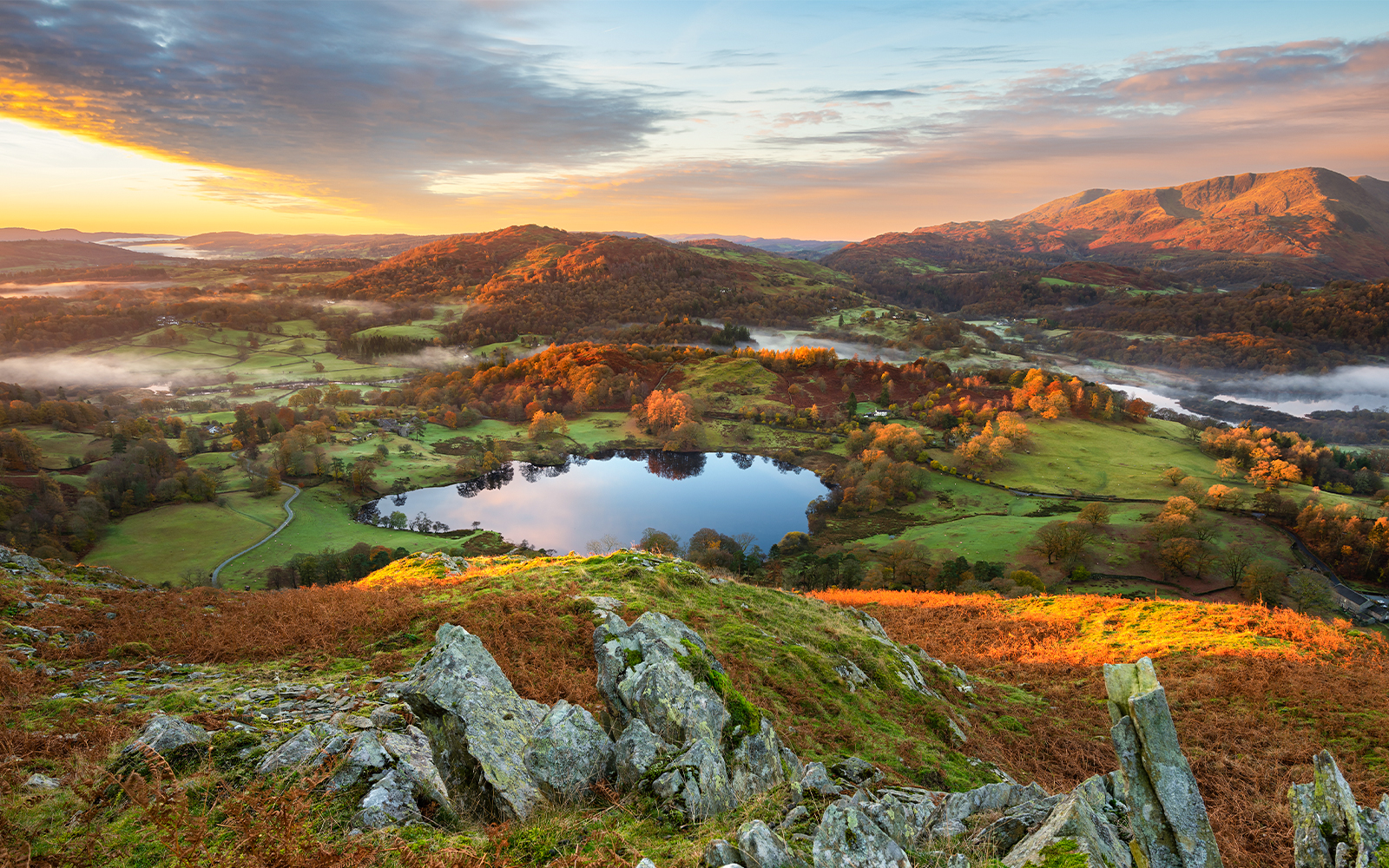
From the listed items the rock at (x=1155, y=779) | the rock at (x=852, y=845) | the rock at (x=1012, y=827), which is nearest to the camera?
the rock at (x=852, y=845)

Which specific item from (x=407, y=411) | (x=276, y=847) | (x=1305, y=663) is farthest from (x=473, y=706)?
(x=407, y=411)

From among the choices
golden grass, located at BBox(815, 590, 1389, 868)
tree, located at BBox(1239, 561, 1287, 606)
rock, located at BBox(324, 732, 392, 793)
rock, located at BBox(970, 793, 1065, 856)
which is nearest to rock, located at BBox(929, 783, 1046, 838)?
rock, located at BBox(970, 793, 1065, 856)

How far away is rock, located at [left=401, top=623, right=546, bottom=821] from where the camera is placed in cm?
639

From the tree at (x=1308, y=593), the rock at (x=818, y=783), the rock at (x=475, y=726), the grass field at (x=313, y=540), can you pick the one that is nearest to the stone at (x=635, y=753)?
the rock at (x=475, y=726)

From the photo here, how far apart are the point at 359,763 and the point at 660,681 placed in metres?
3.75

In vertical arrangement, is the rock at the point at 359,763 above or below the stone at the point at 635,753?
above

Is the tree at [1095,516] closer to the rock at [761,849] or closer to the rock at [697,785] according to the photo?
the rock at [697,785]

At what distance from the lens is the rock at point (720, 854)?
5.10 m

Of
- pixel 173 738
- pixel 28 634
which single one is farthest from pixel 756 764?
pixel 28 634

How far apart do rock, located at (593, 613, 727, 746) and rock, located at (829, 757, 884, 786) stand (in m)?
2.43

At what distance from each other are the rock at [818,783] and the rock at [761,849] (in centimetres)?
213

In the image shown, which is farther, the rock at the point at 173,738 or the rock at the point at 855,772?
the rock at the point at 855,772

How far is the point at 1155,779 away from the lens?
557cm

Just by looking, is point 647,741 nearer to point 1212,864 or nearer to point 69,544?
point 1212,864
